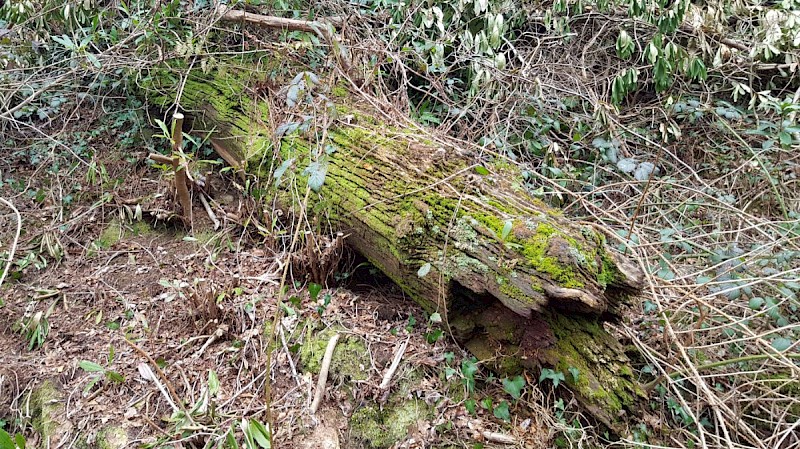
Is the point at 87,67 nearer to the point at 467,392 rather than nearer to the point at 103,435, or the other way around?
the point at 103,435

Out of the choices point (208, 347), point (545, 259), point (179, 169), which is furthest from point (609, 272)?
point (179, 169)

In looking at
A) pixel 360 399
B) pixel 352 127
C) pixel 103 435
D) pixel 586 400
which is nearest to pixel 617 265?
pixel 586 400

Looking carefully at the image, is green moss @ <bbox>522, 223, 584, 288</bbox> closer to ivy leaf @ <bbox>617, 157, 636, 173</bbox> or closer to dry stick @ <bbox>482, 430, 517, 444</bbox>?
dry stick @ <bbox>482, 430, 517, 444</bbox>

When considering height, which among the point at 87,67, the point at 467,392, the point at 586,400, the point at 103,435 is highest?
the point at 87,67

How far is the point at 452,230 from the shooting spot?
2.21 metres

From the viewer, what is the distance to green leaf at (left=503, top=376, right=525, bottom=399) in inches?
82.0

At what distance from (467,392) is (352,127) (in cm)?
157

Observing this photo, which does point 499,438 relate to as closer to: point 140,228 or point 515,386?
point 515,386

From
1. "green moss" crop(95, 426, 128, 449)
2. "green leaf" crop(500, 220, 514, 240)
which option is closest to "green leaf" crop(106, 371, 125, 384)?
"green moss" crop(95, 426, 128, 449)

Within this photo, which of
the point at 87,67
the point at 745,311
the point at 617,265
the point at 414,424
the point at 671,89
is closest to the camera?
the point at 617,265

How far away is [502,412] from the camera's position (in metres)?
2.07

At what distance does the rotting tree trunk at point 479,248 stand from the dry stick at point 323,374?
0.43 metres

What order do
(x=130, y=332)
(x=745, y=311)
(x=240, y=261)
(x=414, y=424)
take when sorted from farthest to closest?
(x=240, y=261) → (x=130, y=332) → (x=745, y=311) → (x=414, y=424)

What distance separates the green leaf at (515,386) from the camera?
82.0 inches
